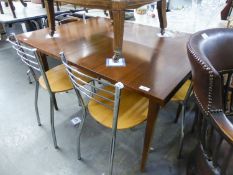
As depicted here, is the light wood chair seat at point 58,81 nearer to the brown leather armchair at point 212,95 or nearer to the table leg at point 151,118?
the table leg at point 151,118

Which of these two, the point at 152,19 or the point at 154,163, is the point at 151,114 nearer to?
the point at 154,163

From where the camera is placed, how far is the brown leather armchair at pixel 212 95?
2.22 feet

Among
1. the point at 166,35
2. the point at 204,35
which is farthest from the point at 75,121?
the point at 204,35

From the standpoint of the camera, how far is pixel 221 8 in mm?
1780

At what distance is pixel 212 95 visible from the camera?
0.70 meters

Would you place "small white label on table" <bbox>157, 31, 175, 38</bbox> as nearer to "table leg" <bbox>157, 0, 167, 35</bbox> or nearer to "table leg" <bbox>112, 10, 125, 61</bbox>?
"table leg" <bbox>157, 0, 167, 35</bbox>

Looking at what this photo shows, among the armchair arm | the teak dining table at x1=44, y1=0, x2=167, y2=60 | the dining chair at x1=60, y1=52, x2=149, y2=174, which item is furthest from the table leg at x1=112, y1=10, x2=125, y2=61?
the armchair arm

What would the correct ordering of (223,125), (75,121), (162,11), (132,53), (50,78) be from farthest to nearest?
(75,121)
(50,78)
(162,11)
(132,53)
(223,125)

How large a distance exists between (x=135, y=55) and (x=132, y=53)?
0.04 m

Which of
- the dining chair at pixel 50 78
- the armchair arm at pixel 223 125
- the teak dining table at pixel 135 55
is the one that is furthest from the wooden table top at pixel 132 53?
the armchair arm at pixel 223 125

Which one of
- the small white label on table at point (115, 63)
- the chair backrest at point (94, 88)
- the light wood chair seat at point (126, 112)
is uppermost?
the small white label on table at point (115, 63)

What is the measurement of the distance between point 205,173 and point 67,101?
1.54 metres

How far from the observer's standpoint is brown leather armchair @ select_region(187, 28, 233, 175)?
677 mm

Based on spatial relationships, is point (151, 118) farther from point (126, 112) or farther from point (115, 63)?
point (115, 63)
